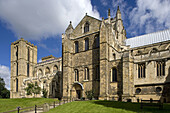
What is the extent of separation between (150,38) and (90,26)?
14.5 m

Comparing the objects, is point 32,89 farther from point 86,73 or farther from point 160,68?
point 160,68

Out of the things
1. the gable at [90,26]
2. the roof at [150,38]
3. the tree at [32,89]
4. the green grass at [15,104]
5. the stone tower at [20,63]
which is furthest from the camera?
the stone tower at [20,63]

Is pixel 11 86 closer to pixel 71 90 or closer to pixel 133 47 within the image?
pixel 71 90

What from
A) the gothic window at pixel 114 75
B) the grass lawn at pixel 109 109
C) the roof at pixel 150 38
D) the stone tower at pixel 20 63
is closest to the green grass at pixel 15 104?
the grass lawn at pixel 109 109

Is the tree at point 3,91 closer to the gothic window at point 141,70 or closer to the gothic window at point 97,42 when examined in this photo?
the gothic window at point 97,42

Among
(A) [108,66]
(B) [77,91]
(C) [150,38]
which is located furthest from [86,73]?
(C) [150,38]

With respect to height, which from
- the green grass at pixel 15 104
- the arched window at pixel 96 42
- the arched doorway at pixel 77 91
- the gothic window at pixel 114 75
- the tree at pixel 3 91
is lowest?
the tree at pixel 3 91

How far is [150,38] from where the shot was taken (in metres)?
36.8

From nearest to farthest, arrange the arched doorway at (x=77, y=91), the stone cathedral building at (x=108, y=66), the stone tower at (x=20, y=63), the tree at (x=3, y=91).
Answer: the stone cathedral building at (x=108, y=66) → the arched doorway at (x=77, y=91) → the stone tower at (x=20, y=63) → the tree at (x=3, y=91)

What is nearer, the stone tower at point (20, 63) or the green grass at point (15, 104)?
the green grass at point (15, 104)

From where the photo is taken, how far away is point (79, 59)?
32.2 metres

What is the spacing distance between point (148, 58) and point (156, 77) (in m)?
3.27

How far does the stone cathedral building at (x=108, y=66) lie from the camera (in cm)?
2531

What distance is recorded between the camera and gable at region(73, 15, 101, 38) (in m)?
31.2
